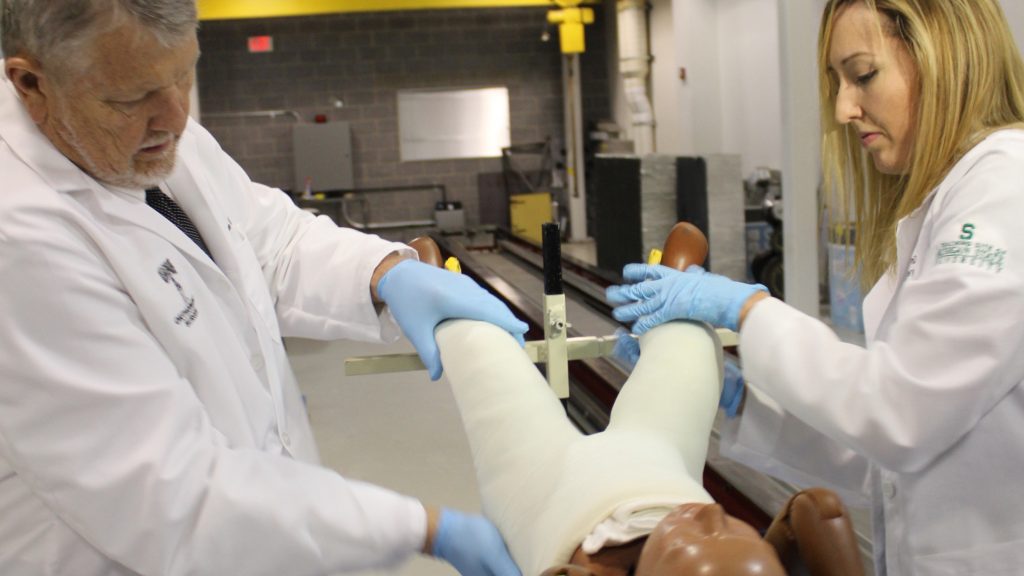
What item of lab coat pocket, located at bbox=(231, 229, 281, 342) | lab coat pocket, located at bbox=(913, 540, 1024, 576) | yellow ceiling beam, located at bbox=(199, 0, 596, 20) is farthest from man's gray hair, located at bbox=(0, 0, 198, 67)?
yellow ceiling beam, located at bbox=(199, 0, 596, 20)

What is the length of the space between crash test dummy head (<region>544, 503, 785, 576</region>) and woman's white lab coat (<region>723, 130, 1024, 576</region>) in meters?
0.37

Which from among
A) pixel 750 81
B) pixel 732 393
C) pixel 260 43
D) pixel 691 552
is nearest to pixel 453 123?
pixel 260 43

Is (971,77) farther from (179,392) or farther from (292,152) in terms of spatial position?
(292,152)

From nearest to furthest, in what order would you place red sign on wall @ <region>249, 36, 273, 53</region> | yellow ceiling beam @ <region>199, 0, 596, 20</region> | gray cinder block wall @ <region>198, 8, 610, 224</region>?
yellow ceiling beam @ <region>199, 0, 596, 20</region> → red sign on wall @ <region>249, 36, 273, 53</region> → gray cinder block wall @ <region>198, 8, 610, 224</region>

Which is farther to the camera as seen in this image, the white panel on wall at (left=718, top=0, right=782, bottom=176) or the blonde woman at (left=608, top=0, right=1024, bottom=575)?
the white panel on wall at (left=718, top=0, right=782, bottom=176)

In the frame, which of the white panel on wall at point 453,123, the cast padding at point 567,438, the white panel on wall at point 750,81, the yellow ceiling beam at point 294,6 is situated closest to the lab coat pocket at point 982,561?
the cast padding at point 567,438

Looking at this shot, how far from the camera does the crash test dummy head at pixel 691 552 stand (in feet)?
2.60

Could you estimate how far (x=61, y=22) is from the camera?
112cm

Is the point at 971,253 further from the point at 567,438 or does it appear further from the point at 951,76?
the point at 567,438

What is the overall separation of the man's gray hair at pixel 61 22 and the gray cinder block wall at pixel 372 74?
960 centimetres

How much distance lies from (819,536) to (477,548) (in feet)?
1.50

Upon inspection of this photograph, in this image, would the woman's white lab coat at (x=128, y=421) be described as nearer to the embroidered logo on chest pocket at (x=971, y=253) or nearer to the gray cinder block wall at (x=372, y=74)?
the embroidered logo on chest pocket at (x=971, y=253)

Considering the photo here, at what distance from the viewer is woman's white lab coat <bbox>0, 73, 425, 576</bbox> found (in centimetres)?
109

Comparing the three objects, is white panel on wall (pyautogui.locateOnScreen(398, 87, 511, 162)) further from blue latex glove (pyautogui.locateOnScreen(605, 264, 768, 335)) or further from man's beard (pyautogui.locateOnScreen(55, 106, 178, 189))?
man's beard (pyautogui.locateOnScreen(55, 106, 178, 189))
